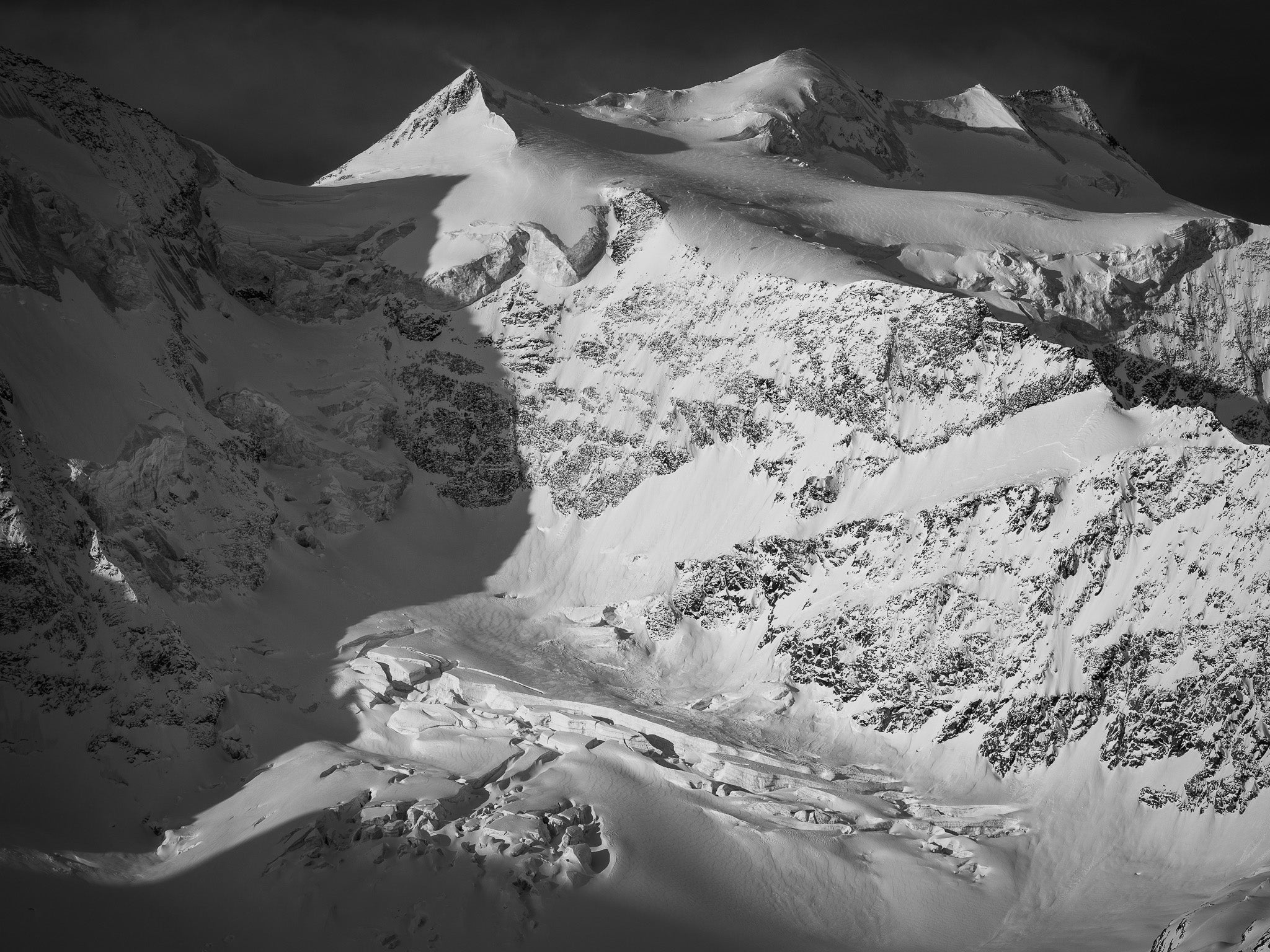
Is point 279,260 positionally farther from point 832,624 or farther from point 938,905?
point 938,905

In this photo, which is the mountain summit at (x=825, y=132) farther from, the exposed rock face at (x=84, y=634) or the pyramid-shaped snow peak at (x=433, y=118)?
the exposed rock face at (x=84, y=634)

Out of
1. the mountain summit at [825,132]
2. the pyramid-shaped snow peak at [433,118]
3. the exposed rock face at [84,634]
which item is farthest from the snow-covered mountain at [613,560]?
the mountain summit at [825,132]

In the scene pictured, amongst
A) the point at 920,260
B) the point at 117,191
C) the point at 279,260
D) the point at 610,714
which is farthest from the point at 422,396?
the point at 920,260

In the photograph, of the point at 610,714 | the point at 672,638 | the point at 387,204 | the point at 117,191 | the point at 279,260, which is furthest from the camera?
the point at 387,204

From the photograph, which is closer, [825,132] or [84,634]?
[84,634]

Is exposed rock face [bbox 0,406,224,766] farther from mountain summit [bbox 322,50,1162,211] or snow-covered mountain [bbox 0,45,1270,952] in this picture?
mountain summit [bbox 322,50,1162,211]

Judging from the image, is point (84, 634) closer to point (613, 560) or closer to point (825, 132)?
point (613, 560)

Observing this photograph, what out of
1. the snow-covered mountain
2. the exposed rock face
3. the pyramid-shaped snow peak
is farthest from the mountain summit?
the exposed rock face

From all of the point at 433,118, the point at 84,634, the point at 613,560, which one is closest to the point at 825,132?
the point at 433,118
